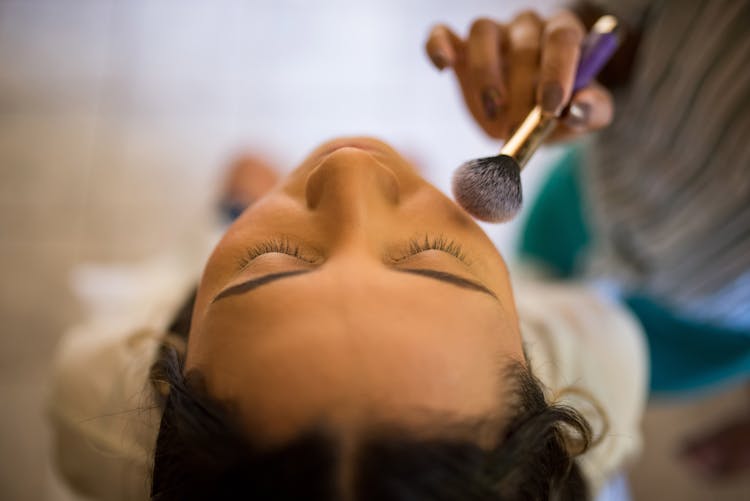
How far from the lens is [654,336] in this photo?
75 centimetres

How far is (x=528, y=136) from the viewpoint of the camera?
384 millimetres

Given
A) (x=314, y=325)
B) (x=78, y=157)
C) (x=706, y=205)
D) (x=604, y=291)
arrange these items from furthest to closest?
1. (x=78, y=157)
2. (x=604, y=291)
3. (x=706, y=205)
4. (x=314, y=325)

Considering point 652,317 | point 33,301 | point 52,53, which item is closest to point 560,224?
point 652,317

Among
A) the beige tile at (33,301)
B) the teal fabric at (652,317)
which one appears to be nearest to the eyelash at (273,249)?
the teal fabric at (652,317)

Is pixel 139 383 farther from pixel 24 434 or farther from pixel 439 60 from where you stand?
pixel 24 434

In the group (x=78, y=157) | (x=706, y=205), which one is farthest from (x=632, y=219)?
(x=78, y=157)

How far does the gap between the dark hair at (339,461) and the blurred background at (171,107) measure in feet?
2.37

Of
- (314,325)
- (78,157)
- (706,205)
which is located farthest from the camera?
(78,157)

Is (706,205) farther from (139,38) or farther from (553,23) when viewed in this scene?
(139,38)

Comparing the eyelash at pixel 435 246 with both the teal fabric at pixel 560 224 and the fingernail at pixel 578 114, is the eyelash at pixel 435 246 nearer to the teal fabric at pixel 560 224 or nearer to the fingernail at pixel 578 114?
the fingernail at pixel 578 114

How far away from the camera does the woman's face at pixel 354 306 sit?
302mm

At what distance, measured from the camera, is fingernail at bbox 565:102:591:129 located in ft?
1.35

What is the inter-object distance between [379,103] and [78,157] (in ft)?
2.07

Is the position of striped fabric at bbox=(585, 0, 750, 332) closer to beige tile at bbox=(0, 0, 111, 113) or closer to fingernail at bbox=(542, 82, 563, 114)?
fingernail at bbox=(542, 82, 563, 114)
